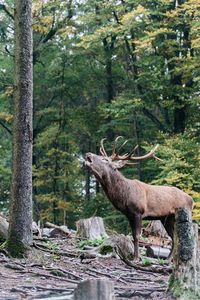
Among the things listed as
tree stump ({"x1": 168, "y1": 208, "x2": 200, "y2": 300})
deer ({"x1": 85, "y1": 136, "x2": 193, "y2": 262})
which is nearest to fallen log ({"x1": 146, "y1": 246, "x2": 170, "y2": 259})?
deer ({"x1": 85, "y1": 136, "x2": 193, "y2": 262})

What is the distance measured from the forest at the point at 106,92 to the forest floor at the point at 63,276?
22.2 ft

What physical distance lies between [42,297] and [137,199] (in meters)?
3.62

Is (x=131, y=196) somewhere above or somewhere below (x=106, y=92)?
below

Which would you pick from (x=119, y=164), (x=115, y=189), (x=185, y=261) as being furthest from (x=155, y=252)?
(x=185, y=261)

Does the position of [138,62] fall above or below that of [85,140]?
above

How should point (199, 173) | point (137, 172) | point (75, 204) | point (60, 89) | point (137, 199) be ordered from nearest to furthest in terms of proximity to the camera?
point (137, 199) → point (199, 173) → point (137, 172) → point (75, 204) → point (60, 89)

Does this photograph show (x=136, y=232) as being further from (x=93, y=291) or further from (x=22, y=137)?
(x=93, y=291)

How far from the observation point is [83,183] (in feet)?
86.3

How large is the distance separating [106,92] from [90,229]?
15.0m

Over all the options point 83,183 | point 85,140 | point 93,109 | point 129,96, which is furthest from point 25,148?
point 83,183

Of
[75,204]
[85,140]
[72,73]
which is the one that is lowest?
[75,204]

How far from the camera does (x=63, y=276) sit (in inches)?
221

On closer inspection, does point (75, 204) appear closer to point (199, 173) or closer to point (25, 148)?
point (199, 173)

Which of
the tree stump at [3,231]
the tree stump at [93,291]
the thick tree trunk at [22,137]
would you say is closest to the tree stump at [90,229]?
the tree stump at [3,231]
